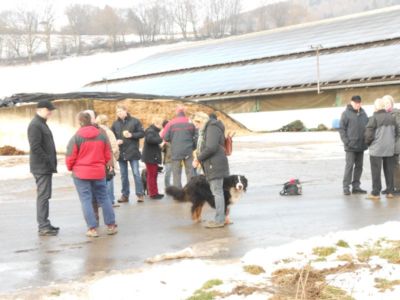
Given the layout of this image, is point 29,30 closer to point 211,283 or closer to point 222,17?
point 222,17

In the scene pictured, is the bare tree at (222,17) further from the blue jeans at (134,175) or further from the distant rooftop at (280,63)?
the blue jeans at (134,175)

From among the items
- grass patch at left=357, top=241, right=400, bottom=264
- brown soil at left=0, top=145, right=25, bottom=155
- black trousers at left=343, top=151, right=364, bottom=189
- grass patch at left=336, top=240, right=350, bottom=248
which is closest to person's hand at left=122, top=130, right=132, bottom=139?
black trousers at left=343, top=151, right=364, bottom=189

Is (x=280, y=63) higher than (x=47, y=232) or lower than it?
higher

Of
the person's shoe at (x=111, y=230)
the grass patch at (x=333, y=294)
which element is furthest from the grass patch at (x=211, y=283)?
the person's shoe at (x=111, y=230)

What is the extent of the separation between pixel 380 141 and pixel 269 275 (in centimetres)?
587

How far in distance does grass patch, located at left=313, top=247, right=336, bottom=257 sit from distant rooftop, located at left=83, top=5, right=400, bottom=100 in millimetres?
31477

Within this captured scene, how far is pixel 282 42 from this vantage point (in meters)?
56.0

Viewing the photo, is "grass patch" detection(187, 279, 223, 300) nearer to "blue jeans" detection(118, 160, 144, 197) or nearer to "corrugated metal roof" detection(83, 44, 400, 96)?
"blue jeans" detection(118, 160, 144, 197)

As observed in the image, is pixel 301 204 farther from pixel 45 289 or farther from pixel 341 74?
pixel 341 74

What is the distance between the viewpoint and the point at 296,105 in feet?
138

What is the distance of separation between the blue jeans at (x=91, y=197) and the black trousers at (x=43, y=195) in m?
0.53

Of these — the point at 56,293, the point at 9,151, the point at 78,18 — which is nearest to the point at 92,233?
the point at 56,293

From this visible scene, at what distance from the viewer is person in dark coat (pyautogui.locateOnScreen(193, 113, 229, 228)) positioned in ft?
29.6

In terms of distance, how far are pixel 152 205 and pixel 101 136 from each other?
3279 millimetres
